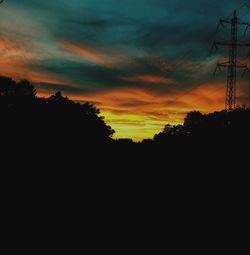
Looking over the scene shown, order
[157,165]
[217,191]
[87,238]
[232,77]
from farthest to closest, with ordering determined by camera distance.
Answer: [157,165] → [232,77] → [217,191] → [87,238]

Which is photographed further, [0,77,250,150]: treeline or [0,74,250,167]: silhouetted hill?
[0,77,250,150]: treeline

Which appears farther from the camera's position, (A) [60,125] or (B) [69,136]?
(A) [60,125]

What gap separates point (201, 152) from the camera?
1510 inches

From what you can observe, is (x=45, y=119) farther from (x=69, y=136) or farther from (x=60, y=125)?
(x=69, y=136)

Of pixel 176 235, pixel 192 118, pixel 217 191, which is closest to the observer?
pixel 176 235

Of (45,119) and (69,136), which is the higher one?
(45,119)

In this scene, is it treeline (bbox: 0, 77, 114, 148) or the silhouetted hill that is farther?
treeline (bbox: 0, 77, 114, 148)

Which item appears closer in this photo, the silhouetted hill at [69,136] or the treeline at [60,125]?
the silhouetted hill at [69,136]

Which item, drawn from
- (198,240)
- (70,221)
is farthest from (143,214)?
(198,240)

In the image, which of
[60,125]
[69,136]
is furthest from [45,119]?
[69,136]

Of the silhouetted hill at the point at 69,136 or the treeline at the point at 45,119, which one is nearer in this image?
the silhouetted hill at the point at 69,136

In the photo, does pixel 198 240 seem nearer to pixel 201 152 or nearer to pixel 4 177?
pixel 4 177

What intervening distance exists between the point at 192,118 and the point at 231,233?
105 m

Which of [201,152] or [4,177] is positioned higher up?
[201,152]
